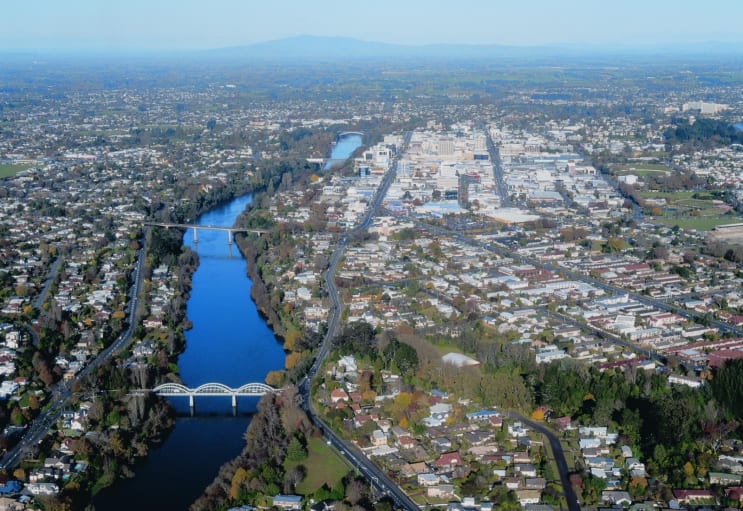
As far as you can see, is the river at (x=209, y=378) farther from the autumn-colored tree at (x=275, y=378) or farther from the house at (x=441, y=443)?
the house at (x=441, y=443)

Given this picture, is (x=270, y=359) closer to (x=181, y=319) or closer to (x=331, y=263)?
(x=181, y=319)

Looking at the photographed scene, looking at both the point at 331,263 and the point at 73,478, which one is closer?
the point at 73,478

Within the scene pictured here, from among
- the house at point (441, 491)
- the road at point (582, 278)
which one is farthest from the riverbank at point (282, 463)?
the road at point (582, 278)

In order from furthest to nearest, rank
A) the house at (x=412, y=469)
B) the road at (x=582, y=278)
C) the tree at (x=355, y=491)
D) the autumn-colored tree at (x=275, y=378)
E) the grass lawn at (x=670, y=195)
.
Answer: the grass lawn at (x=670, y=195) → the road at (x=582, y=278) → the autumn-colored tree at (x=275, y=378) → the house at (x=412, y=469) → the tree at (x=355, y=491)

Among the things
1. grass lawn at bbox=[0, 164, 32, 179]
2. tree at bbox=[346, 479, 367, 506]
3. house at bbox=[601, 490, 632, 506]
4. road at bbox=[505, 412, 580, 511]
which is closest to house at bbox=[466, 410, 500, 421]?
road at bbox=[505, 412, 580, 511]

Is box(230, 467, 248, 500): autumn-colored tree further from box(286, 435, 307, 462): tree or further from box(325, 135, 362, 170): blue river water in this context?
box(325, 135, 362, 170): blue river water

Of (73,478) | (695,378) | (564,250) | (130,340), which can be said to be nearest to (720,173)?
(564,250)

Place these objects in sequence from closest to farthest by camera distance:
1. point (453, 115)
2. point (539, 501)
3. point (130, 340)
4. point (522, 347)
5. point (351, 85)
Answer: point (539, 501) → point (522, 347) → point (130, 340) → point (453, 115) → point (351, 85)
